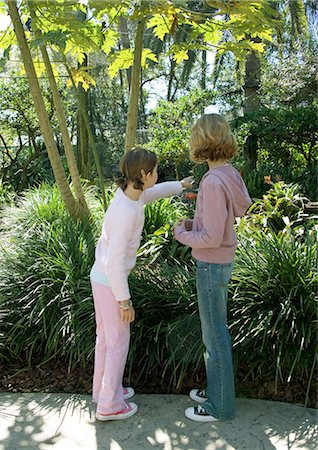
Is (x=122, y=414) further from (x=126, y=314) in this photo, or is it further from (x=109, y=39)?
(x=109, y=39)

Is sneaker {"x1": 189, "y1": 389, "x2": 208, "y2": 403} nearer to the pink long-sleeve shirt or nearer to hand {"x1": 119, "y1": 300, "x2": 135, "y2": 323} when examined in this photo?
hand {"x1": 119, "y1": 300, "x2": 135, "y2": 323}

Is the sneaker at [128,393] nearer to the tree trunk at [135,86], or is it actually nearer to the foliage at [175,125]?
the tree trunk at [135,86]

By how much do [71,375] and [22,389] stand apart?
339 millimetres

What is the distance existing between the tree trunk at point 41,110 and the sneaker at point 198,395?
2307mm

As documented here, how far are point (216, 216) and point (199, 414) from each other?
1.17 meters

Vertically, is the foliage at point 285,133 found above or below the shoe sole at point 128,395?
above

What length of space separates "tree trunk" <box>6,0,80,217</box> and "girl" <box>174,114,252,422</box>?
224 centimetres

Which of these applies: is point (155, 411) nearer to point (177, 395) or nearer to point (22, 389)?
point (177, 395)

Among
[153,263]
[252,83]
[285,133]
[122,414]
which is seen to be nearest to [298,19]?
[252,83]

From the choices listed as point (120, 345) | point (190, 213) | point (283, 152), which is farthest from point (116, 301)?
point (283, 152)

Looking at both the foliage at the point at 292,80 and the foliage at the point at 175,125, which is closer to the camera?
the foliage at the point at 175,125

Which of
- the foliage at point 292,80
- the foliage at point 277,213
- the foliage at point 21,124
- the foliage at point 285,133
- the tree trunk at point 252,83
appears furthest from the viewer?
the tree trunk at point 252,83

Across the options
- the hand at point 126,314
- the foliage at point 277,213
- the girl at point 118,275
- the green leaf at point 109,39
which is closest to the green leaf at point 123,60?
the green leaf at point 109,39

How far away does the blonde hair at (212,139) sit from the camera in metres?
2.37
